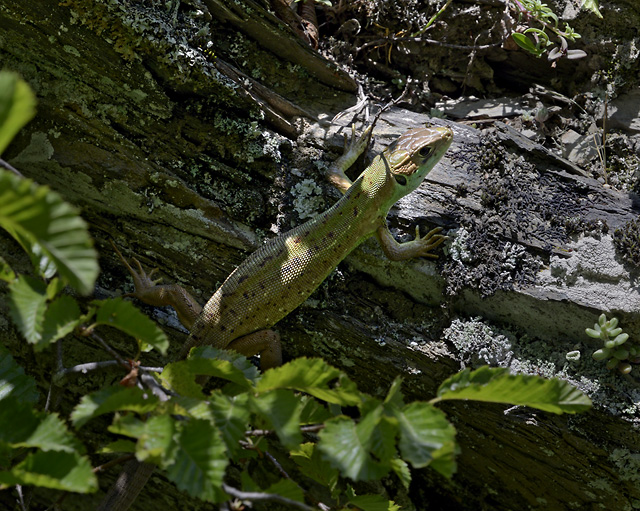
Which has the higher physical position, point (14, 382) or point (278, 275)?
point (278, 275)

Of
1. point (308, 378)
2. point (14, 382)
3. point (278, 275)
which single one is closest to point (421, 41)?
point (278, 275)

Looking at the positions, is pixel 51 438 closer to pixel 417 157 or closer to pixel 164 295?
pixel 164 295

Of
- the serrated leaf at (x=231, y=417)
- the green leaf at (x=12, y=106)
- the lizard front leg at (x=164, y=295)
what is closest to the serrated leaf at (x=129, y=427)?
the serrated leaf at (x=231, y=417)

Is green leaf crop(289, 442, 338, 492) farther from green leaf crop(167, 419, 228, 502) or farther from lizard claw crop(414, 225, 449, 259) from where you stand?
lizard claw crop(414, 225, 449, 259)

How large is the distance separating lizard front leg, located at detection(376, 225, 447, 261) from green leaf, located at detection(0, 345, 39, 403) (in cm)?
250

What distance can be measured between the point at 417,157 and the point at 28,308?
10.3ft

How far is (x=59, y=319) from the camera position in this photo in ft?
6.76

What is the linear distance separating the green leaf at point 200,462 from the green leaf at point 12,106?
1.12 m

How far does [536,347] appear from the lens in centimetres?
400

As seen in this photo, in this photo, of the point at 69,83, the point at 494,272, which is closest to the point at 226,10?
the point at 69,83

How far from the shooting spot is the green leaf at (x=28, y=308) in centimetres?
187

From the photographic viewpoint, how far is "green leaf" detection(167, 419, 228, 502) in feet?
6.09

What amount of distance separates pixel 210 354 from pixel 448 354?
209 centimetres

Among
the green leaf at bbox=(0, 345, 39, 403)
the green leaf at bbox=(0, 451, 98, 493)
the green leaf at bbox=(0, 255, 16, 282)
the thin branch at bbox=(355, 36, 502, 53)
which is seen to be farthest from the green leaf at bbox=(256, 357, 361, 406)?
the thin branch at bbox=(355, 36, 502, 53)
